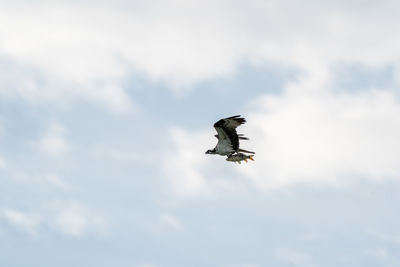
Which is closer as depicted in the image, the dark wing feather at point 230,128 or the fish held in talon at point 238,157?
the dark wing feather at point 230,128

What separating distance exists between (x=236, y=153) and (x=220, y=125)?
18.0 feet

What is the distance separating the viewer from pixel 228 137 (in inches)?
5133

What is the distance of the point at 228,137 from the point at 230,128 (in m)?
2.30

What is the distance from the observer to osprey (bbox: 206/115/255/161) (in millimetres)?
126312

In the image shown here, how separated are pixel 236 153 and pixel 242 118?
348 inches

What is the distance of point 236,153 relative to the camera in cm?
13225

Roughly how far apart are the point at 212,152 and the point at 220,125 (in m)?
7.09

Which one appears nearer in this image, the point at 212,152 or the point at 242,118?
the point at 242,118

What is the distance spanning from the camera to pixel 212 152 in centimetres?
13475

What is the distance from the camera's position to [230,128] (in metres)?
128

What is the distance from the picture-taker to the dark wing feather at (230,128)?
12569 centimetres

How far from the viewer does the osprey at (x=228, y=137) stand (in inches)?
4973

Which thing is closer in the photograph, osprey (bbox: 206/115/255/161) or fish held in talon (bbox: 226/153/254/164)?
osprey (bbox: 206/115/255/161)

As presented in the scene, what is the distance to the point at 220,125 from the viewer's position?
12862 centimetres
